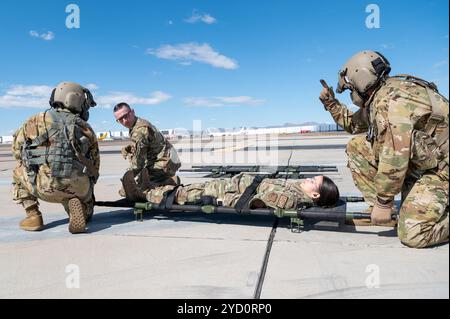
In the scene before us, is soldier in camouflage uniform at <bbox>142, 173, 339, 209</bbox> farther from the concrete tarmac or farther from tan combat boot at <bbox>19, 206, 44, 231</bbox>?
tan combat boot at <bbox>19, 206, 44, 231</bbox>

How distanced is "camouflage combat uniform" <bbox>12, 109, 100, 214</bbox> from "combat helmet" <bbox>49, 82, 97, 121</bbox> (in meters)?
0.09

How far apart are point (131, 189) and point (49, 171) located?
878mm

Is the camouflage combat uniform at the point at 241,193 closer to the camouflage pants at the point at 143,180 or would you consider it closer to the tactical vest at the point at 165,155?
the camouflage pants at the point at 143,180

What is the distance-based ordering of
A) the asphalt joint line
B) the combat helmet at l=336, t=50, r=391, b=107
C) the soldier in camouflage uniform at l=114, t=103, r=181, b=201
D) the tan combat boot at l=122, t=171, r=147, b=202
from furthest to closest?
the soldier in camouflage uniform at l=114, t=103, r=181, b=201
the tan combat boot at l=122, t=171, r=147, b=202
the combat helmet at l=336, t=50, r=391, b=107
the asphalt joint line

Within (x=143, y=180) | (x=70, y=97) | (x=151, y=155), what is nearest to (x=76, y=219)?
(x=143, y=180)

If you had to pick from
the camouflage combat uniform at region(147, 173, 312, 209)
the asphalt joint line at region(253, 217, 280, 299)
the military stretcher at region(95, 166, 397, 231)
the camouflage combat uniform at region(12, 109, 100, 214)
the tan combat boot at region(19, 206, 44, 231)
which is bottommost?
the asphalt joint line at region(253, 217, 280, 299)

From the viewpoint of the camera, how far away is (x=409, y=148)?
9.02 feet

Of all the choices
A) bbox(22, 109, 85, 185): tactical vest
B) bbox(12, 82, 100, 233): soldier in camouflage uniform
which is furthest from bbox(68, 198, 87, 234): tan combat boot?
bbox(22, 109, 85, 185): tactical vest

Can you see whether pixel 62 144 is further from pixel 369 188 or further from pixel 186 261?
pixel 369 188

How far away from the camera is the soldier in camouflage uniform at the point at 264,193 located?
11.3 feet

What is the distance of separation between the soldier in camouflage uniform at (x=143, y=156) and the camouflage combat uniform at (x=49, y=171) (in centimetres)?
48

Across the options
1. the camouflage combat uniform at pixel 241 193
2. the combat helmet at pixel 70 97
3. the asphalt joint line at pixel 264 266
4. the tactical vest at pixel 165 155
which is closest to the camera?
the asphalt joint line at pixel 264 266

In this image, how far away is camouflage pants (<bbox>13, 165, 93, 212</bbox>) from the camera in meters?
3.54

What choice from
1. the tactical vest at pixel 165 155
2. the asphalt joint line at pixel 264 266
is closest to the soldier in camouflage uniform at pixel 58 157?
the tactical vest at pixel 165 155
